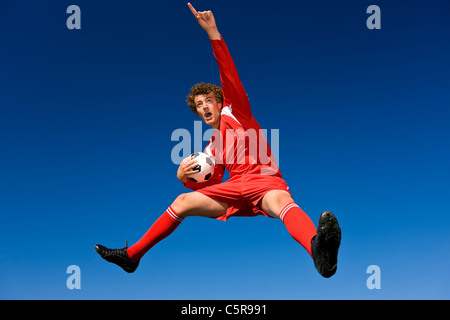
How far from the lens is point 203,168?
485cm

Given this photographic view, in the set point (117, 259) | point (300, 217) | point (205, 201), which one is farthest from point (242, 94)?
point (117, 259)

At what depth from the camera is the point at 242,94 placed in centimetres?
459

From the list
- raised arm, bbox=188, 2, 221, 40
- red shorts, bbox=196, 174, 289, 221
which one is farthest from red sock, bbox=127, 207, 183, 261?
raised arm, bbox=188, 2, 221, 40

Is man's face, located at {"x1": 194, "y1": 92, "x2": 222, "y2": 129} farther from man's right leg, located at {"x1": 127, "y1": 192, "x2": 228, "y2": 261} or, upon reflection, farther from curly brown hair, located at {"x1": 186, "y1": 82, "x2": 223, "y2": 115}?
man's right leg, located at {"x1": 127, "y1": 192, "x2": 228, "y2": 261}

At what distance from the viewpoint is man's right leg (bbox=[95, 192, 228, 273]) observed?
174 inches

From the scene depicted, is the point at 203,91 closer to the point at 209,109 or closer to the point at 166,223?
the point at 209,109

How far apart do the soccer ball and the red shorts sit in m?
0.43

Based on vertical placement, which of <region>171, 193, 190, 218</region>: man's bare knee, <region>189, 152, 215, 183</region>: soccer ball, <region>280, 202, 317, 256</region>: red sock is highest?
<region>189, 152, 215, 183</region>: soccer ball

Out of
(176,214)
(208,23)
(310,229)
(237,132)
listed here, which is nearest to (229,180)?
(237,132)

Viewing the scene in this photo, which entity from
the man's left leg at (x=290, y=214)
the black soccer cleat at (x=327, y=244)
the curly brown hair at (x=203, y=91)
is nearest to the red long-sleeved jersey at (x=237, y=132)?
the man's left leg at (x=290, y=214)

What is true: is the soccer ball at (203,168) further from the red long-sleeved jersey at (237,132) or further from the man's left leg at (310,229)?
the man's left leg at (310,229)

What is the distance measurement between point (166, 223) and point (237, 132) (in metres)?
1.37

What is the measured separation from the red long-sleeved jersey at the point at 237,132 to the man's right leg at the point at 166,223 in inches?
22.2

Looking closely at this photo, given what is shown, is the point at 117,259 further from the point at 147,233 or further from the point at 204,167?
the point at 204,167
